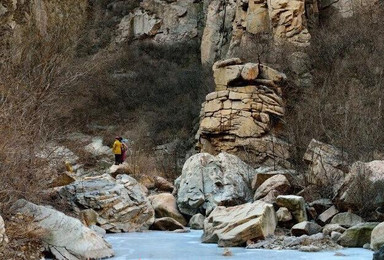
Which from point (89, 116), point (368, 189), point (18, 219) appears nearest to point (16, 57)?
point (18, 219)

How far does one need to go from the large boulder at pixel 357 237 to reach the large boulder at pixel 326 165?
2.55 metres

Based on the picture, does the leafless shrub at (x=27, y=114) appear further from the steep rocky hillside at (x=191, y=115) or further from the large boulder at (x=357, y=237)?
the large boulder at (x=357, y=237)

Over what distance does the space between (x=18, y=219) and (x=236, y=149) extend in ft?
41.4

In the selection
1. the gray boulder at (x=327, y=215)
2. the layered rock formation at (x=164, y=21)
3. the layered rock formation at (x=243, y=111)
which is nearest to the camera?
the gray boulder at (x=327, y=215)

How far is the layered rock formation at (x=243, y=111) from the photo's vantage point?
1878 centimetres

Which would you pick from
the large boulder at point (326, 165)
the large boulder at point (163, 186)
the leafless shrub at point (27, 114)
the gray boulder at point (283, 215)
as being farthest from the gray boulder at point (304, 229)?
the large boulder at point (163, 186)

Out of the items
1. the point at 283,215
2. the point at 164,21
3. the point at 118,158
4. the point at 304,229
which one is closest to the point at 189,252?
the point at 304,229

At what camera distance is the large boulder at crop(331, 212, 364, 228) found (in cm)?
904

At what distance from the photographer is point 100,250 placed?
7090 millimetres

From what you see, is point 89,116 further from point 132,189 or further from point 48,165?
point 48,165

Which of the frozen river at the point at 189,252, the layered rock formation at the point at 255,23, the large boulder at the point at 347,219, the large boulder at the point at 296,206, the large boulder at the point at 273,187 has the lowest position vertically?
the frozen river at the point at 189,252

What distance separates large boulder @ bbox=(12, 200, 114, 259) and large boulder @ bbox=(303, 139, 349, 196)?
5.25 m

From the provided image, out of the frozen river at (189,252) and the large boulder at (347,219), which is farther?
the large boulder at (347,219)

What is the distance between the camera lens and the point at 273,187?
11328mm
